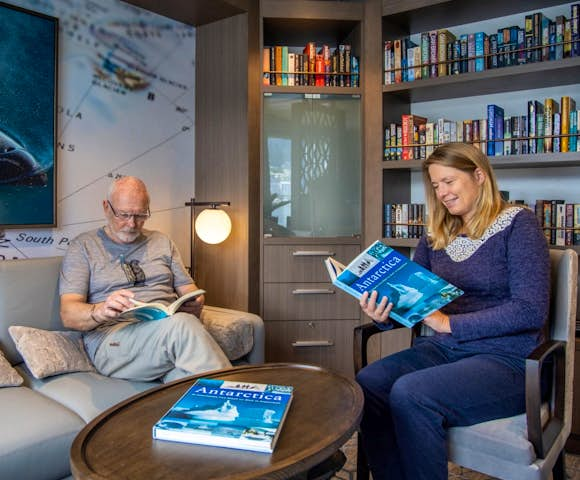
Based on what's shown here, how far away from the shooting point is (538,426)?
4.33 feet

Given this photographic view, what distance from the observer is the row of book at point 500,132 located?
7.99ft

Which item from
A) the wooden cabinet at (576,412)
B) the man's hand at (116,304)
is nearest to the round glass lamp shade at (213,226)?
the man's hand at (116,304)

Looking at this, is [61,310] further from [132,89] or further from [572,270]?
[572,270]

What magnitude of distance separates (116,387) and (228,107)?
66.2 inches

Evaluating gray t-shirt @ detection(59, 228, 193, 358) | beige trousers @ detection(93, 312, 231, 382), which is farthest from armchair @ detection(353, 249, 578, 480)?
gray t-shirt @ detection(59, 228, 193, 358)

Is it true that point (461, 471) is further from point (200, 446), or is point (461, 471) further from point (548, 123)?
point (548, 123)

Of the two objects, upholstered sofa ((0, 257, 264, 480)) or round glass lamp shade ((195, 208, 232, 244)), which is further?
round glass lamp shade ((195, 208, 232, 244))

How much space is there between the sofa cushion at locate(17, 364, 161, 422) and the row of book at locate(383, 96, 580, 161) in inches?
71.0

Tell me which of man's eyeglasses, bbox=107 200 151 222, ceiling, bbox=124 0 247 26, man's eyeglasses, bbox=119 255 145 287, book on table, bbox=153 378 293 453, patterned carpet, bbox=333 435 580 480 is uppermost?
ceiling, bbox=124 0 247 26

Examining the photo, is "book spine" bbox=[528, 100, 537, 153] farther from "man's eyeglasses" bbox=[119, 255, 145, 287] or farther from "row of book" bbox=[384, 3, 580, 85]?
"man's eyeglasses" bbox=[119, 255, 145, 287]

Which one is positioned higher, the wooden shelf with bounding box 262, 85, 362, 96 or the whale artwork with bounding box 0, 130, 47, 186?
the wooden shelf with bounding box 262, 85, 362, 96

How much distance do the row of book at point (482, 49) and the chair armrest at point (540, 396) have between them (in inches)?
61.5

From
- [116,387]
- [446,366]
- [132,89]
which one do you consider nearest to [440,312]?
[446,366]

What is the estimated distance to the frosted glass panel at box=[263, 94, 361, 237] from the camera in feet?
9.62
